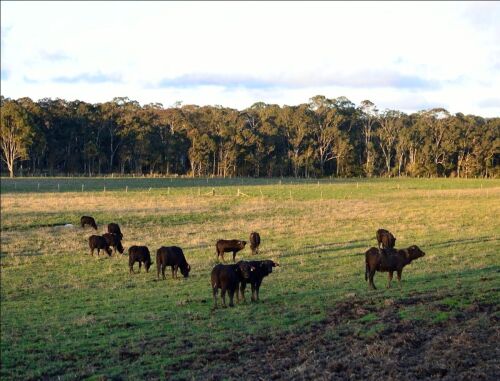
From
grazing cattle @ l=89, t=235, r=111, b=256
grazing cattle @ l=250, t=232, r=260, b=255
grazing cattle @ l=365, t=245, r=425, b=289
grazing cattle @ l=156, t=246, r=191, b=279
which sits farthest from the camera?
grazing cattle @ l=89, t=235, r=111, b=256

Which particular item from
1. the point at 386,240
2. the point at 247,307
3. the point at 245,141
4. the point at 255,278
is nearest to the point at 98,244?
the point at 255,278

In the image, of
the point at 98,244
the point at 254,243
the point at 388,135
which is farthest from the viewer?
the point at 388,135

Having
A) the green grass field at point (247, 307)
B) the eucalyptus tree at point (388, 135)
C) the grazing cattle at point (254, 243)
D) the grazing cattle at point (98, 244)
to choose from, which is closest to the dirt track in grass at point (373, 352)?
the green grass field at point (247, 307)

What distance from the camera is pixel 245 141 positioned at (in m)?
108

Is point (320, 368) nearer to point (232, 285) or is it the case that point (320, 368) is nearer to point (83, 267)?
point (232, 285)

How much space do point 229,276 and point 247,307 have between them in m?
0.94

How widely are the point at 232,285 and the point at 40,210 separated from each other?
98.8 feet

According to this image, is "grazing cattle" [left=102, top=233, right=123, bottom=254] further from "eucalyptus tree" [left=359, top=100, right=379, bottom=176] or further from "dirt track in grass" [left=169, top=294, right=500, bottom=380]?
"eucalyptus tree" [left=359, top=100, right=379, bottom=176]

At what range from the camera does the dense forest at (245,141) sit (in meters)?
104

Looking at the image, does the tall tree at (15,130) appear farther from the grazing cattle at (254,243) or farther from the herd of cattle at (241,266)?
the herd of cattle at (241,266)

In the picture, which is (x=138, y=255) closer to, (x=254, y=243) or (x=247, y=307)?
(x=254, y=243)

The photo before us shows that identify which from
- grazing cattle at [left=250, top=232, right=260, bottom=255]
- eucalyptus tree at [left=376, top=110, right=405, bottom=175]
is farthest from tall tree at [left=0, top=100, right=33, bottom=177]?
grazing cattle at [left=250, top=232, right=260, bottom=255]

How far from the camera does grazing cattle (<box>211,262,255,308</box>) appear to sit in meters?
16.1

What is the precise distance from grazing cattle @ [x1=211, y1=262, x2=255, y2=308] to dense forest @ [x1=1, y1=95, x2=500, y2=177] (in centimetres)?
8283
